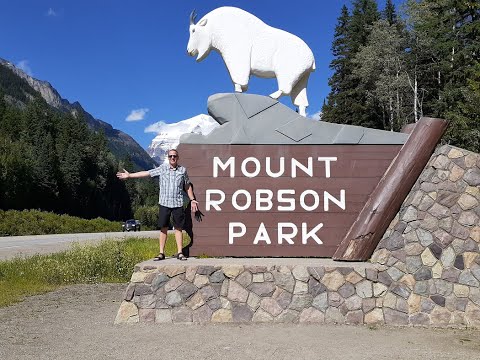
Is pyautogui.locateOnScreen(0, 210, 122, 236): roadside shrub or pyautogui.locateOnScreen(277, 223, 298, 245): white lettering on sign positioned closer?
pyautogui.locateOnScreen(277, 223, 298, 245): white lettering on sign

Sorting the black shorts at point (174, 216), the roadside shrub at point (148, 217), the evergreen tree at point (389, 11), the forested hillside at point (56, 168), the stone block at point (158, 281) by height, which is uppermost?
the evergreen tree at point (389, 11)

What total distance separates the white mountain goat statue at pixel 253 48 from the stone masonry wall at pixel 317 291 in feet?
8.51

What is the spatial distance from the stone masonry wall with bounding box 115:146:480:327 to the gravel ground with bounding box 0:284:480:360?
0.65 feet

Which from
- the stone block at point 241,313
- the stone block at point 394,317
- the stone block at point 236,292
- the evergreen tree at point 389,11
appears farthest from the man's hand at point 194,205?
the evergreen tree at point 389,11

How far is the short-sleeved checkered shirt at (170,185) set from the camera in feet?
19.5

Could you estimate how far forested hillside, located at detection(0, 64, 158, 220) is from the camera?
4544cm

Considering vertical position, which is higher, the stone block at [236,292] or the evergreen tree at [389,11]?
the evergreen tree at [389,11]

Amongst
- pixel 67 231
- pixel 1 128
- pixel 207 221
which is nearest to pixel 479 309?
pixel 207 221

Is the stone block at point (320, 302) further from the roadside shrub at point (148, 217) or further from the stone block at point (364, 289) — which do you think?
the roadside shrub at point (148, 217)

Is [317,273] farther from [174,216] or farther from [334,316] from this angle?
[174,216]

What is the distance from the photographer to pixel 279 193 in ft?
20.3

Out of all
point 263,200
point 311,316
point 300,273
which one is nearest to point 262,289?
point 300,273

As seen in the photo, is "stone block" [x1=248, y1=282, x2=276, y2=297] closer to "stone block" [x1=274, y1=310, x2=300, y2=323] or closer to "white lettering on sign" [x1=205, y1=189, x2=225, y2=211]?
"stone block" [x1=274, y1=310, x2=300, y2=323]

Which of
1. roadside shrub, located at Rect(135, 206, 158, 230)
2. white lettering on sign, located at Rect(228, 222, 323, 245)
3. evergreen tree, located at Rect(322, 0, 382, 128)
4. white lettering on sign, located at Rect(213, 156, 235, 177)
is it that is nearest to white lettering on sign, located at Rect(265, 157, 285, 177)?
white lettering on sign, located at Rect(213, 156, 235, 177)
